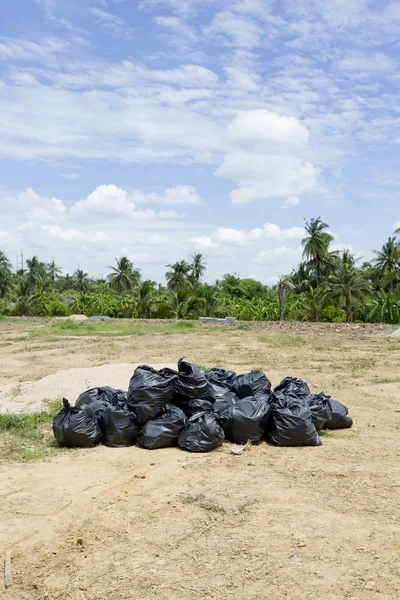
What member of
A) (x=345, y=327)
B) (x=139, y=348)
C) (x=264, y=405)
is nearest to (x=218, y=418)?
(x=264, y=405)

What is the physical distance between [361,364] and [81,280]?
58746mm

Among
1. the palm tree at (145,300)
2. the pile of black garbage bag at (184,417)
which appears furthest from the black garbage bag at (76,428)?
the palm tree at (145,300)

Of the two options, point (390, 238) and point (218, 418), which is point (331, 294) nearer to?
point (390, 238)

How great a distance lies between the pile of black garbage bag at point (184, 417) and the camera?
601 centimetres

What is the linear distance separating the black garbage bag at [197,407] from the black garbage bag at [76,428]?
1.02 metres

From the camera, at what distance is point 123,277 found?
52.8 meters

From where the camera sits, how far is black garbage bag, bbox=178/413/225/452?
5.85m

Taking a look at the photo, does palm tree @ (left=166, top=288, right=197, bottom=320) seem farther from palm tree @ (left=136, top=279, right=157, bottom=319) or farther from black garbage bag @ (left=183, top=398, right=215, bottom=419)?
black garbage bag @ (left=183, top=398, right=215, bottom=419)

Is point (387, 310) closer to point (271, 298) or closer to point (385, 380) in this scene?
point (271, 298)

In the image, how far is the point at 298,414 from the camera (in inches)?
239

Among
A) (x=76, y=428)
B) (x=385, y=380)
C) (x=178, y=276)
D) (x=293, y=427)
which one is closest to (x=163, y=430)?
(x=76, y=428)

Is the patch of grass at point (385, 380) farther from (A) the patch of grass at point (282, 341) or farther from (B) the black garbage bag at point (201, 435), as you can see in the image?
(A) the patch of grass at point (282, 341)

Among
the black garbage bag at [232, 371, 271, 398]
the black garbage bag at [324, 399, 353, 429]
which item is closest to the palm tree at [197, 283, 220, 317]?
the black garbage bag at [232, 371, 271, 398]

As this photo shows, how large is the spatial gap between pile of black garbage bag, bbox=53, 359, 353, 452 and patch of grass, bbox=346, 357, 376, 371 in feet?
18.2
